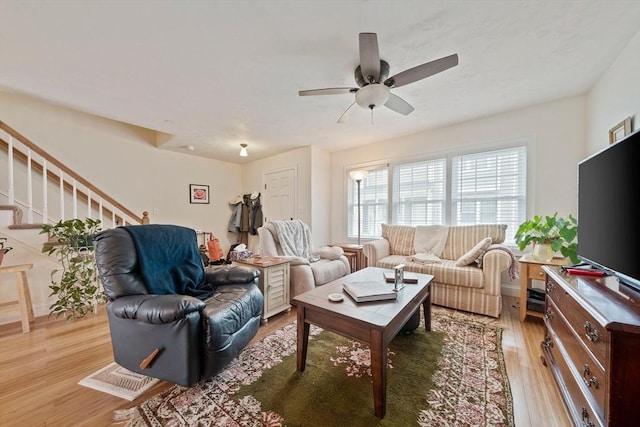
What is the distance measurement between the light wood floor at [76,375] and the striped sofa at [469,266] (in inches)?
10.9

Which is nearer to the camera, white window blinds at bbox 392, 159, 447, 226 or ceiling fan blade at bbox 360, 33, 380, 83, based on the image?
ceiling fan blade at bbox 360, 33, 380, 83

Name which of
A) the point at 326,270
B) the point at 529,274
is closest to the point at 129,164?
the point at 326,270

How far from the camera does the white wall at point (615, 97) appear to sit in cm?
171

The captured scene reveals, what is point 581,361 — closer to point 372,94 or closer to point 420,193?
point 372,94

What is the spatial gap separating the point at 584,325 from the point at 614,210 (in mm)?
614

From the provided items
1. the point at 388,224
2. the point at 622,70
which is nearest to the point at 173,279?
the point at 388,224

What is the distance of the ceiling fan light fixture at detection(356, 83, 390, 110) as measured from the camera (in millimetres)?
1820

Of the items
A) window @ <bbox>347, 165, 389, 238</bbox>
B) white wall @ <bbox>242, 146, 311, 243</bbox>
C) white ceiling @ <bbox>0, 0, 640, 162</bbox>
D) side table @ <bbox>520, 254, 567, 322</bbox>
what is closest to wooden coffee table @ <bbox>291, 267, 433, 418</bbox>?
side table @ <bbox>520, 254, 567, 322</bbox>

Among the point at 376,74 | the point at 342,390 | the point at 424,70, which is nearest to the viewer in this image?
the point at 342,390

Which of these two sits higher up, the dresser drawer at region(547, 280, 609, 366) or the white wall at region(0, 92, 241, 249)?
the white wall at region(0, 92, 241, 249)

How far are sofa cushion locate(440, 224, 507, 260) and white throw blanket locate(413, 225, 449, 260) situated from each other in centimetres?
6

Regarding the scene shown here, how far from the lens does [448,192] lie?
3.48 metres

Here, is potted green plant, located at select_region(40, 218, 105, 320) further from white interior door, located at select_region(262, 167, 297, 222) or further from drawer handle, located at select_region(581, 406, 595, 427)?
drawer handle, located at select_region(581, 406, 595, 427)

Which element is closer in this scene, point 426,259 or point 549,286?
point 549,286
